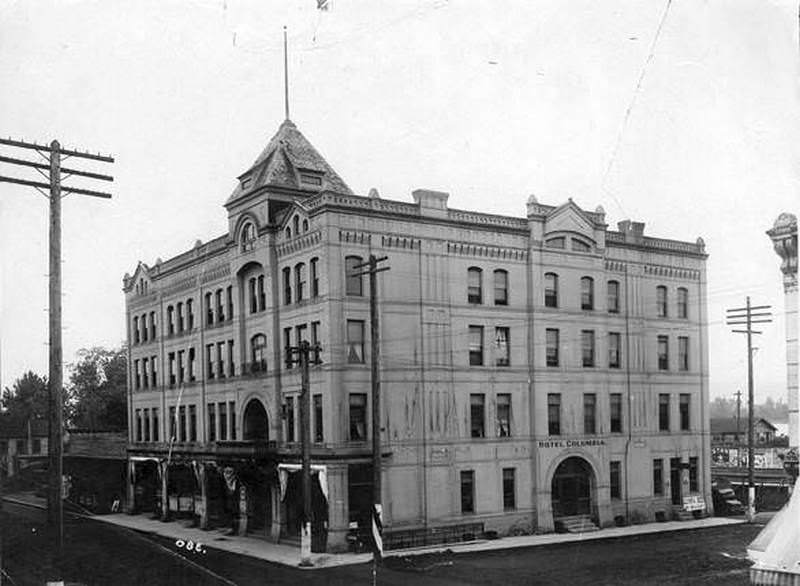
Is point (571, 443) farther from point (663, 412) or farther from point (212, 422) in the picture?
point (212, 422)

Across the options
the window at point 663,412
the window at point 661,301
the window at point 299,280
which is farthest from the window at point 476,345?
the window at point 663,412

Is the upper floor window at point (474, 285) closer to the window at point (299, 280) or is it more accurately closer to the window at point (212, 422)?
the window at point (299, 280)

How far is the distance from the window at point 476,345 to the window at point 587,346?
4.60 metres

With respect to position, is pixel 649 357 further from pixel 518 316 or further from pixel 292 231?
pixel 292 231

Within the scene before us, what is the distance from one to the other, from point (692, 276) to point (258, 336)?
18.5 meters

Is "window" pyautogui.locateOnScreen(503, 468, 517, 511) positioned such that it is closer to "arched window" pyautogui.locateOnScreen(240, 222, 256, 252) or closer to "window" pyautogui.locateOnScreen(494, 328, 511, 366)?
"window" pyautogui.locateOnScreen(494, 328, 511, 366)

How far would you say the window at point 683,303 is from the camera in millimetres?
36188

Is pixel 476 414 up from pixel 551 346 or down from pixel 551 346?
down

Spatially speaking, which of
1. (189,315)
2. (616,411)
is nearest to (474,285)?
(616,411)

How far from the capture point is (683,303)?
1436 inches

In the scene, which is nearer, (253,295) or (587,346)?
(587,346)

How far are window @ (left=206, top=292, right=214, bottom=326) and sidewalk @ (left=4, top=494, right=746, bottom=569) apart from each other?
9285mm

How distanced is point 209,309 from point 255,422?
6170 millimetres

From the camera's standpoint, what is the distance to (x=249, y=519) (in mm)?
35375
